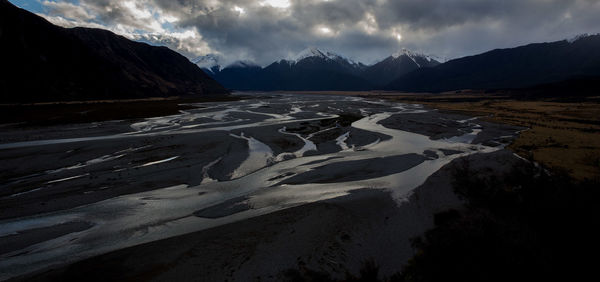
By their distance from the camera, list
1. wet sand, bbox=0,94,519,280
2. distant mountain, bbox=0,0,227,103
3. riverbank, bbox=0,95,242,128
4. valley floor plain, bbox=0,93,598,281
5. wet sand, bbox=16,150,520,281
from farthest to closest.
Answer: distant mountain, bbox=0,0,227,103
riverbank, bbox=0,95,242,128
wet sand, bbox=0,94,519,280
valley floor plain, bbox=0,93,598,281
wet sand, bbox=16,150,520,281

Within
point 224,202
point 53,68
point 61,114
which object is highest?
point 53,68

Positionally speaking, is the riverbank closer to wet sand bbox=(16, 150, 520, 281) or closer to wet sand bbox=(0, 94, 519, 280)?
wet sand bbox=(0, 94, 519, 280)

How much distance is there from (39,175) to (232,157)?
11995 millimetres

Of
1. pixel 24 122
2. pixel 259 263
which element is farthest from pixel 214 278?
pixel 24 122

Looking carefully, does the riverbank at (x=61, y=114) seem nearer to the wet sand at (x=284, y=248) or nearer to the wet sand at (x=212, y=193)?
the wet sand at (x=212, y=193)

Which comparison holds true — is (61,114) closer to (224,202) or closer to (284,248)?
(224,202)

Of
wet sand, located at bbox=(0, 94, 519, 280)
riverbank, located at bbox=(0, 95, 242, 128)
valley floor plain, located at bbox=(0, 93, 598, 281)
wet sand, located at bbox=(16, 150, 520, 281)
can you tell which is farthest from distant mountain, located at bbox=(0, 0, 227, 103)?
wet sand, located at bbox=(16, 150, 520, 281)

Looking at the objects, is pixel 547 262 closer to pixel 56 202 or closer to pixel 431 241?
pixel 431 241

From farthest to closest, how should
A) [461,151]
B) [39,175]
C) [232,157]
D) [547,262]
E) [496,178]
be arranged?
1. [461,151]
2. [232,157]
3. [39,175]
4. [496,178]
5. [547,262]

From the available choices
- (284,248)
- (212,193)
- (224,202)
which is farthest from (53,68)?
(284,248)

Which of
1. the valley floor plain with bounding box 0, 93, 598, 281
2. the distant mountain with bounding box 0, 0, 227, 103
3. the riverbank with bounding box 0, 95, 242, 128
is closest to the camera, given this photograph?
the valley floor plain with bounding box 0, 93, 598, 281

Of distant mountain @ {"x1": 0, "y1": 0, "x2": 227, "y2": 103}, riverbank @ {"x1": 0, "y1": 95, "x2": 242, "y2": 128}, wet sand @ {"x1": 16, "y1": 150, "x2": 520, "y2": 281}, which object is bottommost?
wet sand @ {"x1": 16, "y1": 150, "x2": 520, "y2": 281}

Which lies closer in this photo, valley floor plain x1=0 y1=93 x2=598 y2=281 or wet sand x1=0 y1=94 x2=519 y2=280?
valley floor plain x1=0 y1=93 x2=598 y2=281

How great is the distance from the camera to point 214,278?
7145mm
